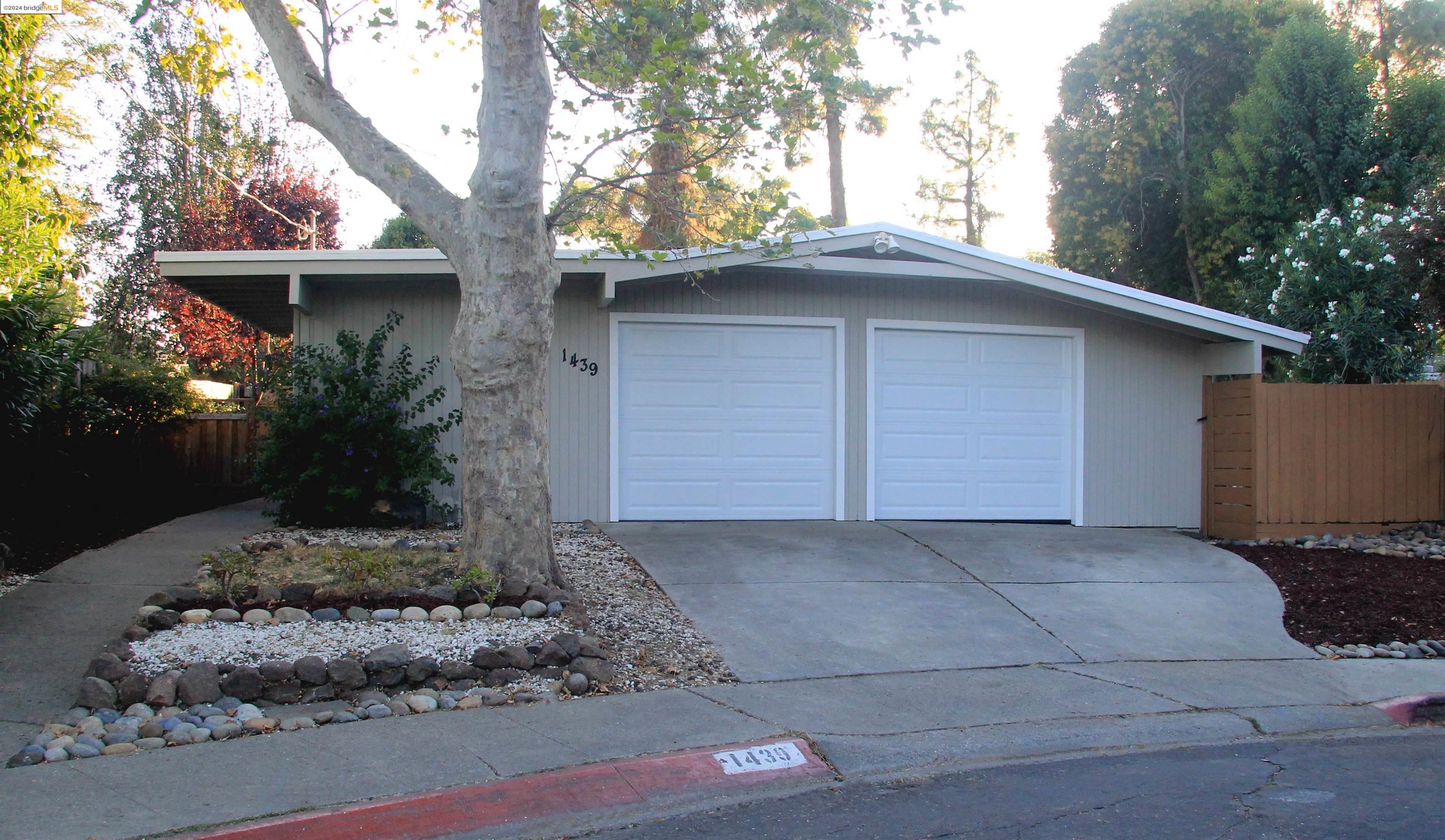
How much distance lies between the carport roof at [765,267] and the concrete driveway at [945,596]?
2598 mm

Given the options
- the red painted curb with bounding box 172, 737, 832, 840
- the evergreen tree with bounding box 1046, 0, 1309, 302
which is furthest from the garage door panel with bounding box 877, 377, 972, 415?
the evergreen tree with bounding box 1046, 0, 1309, 302

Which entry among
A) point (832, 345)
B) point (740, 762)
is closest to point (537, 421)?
Answer: point (740, 762)

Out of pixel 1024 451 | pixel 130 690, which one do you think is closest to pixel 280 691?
pixel 130 690

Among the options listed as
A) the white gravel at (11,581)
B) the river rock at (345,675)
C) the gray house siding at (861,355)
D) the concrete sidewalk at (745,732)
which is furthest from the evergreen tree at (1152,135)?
the white gravel at (11,581)

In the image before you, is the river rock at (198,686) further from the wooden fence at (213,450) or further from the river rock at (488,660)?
the wooden fence at (213,450)

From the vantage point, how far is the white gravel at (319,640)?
20.0ft

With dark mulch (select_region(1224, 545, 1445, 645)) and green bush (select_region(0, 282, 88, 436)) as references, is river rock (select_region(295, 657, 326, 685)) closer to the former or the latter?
green bush (select_region(0, 282, 88, 436))

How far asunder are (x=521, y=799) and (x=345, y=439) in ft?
20.3

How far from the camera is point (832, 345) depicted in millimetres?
11727

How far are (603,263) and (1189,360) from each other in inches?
286

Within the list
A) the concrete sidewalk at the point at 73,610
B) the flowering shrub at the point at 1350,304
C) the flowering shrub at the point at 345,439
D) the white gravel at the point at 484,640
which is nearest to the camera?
→ the concrete sidewalk at the point at 73,610

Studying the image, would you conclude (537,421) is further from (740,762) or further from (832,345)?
(832,345)

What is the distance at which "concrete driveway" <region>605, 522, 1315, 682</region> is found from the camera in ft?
23.7

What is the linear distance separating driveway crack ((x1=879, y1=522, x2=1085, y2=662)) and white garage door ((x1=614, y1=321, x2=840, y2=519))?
111 centimetres
